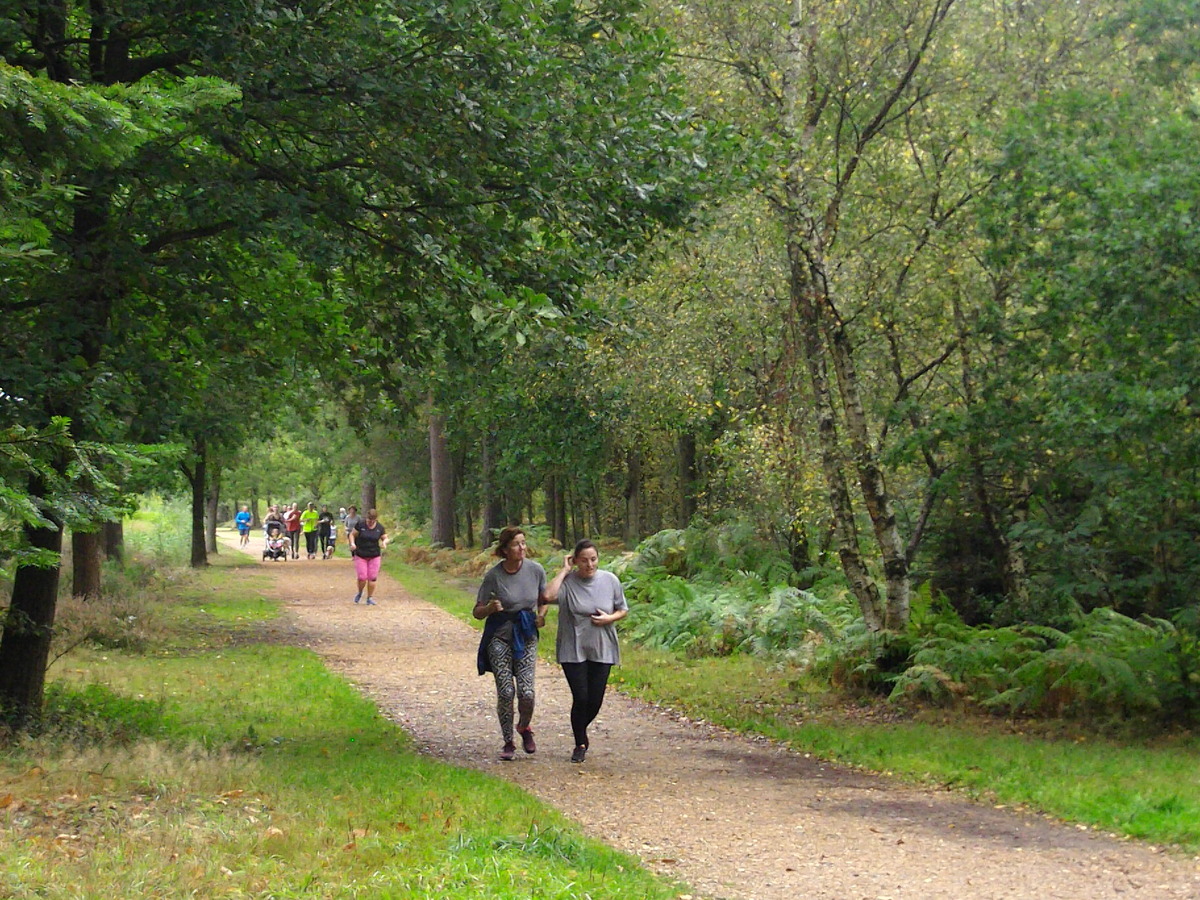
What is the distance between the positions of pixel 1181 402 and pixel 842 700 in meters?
4.81

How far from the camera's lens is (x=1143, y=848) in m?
7.60

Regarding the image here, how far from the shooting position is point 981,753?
34.4 feet

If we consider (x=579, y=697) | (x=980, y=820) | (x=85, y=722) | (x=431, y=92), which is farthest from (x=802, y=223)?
(x=85, y=722)

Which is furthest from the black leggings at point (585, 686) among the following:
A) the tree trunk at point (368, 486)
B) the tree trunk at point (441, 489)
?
the tree trunk at point (368, 486)

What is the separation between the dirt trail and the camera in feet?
22.9

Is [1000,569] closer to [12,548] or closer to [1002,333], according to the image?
[1002,333]

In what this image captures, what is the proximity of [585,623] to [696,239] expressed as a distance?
15.3ft

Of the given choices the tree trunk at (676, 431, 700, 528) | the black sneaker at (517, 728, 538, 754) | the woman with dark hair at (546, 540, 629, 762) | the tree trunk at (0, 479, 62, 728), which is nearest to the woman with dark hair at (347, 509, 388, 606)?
the tree trunk at (676, 431, 700, 528)

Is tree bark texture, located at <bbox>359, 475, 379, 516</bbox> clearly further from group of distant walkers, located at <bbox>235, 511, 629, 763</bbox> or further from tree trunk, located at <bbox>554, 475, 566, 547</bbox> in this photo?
group of distant walkers, located at <bbox>235, 511, 629, 763</bbox>

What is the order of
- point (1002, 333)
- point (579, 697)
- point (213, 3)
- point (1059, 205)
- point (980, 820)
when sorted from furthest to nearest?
point (1002, 333), point (1059, 205), point (579, 697), point (213, 3), point (980, 820)

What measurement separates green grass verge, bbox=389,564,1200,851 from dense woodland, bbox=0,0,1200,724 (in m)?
0.71

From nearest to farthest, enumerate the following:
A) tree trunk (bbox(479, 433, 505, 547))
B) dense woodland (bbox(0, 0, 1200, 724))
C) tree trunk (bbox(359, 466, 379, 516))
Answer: dense woodland (bbox(0, 0, 1200, 724)) < tree trunk (bbox(479, 433, 505, 547)) < tree trunk (bbox(359, 466, 379, 516))

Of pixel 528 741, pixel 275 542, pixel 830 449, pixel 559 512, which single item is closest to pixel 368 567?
pixel 830 449

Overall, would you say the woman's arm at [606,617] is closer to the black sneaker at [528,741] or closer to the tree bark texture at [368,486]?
the black sneaker at [528,741]
